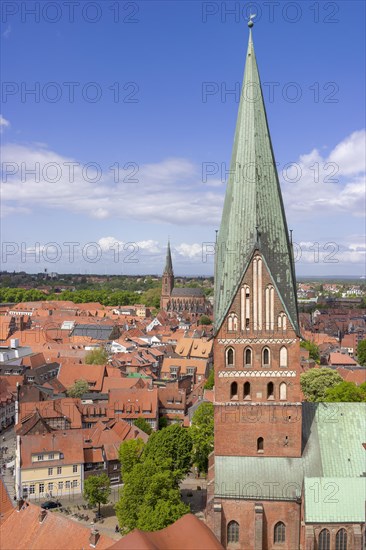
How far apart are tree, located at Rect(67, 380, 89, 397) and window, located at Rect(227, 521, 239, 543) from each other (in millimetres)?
60950

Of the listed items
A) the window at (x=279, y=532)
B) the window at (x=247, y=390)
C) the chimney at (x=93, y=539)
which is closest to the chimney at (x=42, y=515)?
the chimney at (x=93, y=539)

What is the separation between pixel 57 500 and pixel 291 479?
33.0 metres

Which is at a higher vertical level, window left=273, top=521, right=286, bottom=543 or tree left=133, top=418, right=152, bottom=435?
window left=273, top=521, right=286, bottom=543

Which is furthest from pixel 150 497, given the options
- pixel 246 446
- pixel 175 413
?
pixel 175 413

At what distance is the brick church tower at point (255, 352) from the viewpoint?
34906mm

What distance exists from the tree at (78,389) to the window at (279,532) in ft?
203

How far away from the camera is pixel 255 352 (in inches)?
1399

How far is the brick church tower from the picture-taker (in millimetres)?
34906

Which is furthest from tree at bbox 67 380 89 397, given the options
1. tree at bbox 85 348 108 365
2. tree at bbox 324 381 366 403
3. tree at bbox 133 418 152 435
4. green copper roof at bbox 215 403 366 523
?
green copper roof at bbox 215 403 366 523

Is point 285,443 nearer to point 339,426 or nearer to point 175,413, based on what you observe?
point 339,426

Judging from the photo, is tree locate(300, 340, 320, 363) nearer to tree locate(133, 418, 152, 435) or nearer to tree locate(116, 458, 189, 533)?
tree locate(133, 418, 152, 435)

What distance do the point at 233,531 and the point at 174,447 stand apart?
20060 mm

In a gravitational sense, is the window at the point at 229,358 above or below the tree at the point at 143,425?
above

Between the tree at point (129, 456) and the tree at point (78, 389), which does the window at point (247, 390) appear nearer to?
the tree at point (129, 456)
